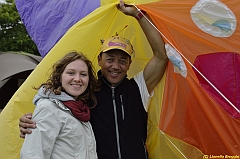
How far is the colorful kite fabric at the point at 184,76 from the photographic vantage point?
1.97 m

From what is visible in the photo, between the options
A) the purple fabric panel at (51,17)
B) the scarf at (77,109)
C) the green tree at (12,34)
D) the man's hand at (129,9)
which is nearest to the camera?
the scarf at (77,109)

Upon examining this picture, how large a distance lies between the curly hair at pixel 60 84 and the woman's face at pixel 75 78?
0.02 m

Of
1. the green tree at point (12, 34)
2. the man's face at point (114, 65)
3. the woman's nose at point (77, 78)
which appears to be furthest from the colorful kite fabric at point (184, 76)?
the green tree at point (12, 34)

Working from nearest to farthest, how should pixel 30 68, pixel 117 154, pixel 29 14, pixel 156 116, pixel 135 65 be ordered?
pixel 117 154 → pixel 156 116 → pixel 135 65 → pixel 29 14 → pixel 30 68

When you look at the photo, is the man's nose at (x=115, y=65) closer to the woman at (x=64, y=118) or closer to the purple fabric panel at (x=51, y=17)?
the woman at (x=64, y=118)

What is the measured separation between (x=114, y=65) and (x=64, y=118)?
57 centimetres

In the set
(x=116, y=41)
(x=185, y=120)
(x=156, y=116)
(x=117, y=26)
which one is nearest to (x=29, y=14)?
(x=117, y=26)

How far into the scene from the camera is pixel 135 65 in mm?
2576

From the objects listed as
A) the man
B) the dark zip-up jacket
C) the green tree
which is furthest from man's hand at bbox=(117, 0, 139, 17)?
the green tree

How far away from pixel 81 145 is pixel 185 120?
818 millimetres

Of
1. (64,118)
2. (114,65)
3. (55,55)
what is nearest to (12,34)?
(55,55)

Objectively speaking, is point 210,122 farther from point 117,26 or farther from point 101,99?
point 117,26

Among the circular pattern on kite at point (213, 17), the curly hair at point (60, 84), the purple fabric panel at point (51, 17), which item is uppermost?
the purple fabric panel at point (51, 17)

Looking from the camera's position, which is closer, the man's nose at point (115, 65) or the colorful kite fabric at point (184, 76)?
the colorful kite fabric at point (184, 76)
